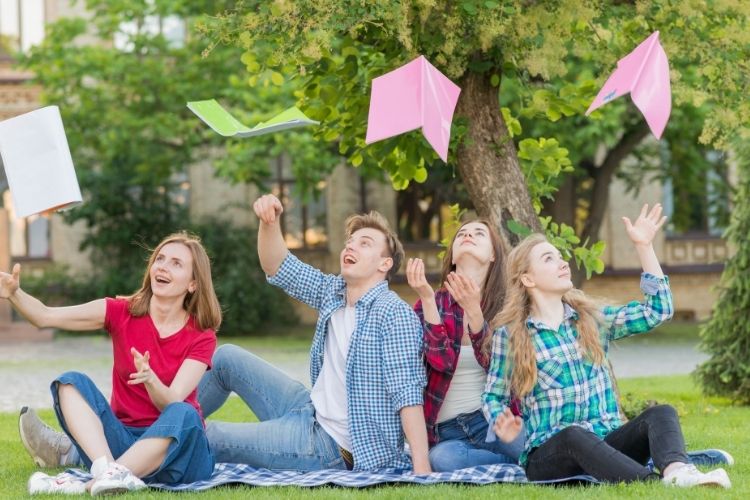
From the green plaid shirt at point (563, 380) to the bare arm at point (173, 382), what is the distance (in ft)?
4.30

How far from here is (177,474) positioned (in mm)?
5262

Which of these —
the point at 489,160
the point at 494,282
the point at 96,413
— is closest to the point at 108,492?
the point at 96,413

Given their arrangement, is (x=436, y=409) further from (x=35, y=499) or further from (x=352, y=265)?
(x=35, y=499)

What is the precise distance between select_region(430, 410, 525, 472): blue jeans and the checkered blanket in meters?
0.08

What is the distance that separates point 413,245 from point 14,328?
7.91 m

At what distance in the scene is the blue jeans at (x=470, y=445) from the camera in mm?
5527

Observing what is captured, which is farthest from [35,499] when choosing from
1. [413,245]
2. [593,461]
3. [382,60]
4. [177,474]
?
[413,245]

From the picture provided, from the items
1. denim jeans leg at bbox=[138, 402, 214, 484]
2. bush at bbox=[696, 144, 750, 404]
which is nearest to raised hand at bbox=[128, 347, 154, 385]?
denim jeans leg at bbox=[138, 402, 214, 484]

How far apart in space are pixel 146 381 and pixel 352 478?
1.00 metres

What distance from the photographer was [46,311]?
535cm

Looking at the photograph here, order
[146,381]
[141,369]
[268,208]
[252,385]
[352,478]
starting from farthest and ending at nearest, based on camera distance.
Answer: [252,385] → [268,208] → [352,478] → [146,381] → [141,369]

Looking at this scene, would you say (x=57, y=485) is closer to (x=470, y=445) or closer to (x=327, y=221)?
(x=470, y=445)

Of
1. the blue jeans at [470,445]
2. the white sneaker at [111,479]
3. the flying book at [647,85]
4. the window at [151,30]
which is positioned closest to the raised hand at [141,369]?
the white sneaker at [111,479]

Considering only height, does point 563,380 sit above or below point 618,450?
above
